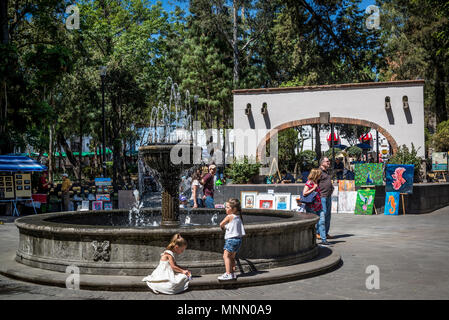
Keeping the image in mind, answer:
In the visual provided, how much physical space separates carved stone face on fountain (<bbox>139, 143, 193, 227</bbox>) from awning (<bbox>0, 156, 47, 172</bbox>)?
→ 1094cm

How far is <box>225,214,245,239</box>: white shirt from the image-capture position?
24.3ft

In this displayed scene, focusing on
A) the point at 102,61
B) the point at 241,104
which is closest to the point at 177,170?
the point at 241,104

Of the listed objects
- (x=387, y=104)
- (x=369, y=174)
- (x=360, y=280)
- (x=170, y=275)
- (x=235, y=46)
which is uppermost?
(x=235, y=46)

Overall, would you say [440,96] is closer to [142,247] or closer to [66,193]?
[66,193]

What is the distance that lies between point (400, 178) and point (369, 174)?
1.15 meters

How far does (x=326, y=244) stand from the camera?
1152cm

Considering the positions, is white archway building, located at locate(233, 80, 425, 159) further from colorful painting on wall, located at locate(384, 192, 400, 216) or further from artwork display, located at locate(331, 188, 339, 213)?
colorful painting on wall, located at locate(384, 192, 400, 216)

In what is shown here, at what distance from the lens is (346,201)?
19.5 m

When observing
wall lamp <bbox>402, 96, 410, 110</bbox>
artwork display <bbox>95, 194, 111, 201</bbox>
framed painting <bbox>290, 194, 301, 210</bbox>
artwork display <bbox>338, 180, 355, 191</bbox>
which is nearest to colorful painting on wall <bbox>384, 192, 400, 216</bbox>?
artwork display <bbox>338, 180, 355, 191</bbox>

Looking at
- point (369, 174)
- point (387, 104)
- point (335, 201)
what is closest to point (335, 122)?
point (387, 104)

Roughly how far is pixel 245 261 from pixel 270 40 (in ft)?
115

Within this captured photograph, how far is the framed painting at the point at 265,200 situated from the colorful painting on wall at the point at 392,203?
163 inches

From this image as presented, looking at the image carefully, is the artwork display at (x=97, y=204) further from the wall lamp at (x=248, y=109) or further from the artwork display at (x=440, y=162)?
the artwork display at (x=440, y=162)

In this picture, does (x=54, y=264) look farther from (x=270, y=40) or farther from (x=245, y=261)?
(x=270, y=40)
